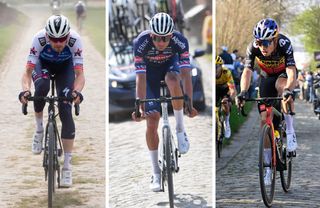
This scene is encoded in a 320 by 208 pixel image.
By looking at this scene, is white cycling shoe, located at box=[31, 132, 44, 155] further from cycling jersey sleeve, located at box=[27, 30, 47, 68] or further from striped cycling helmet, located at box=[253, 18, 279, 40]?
striped cycling helmet, located at box=[253, 18, 279, 40]

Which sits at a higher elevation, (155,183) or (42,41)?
(42,41)

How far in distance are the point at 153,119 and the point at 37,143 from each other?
3.69 ft

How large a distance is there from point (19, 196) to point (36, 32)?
4.98 ft

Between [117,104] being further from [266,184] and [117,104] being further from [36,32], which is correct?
[266,184]

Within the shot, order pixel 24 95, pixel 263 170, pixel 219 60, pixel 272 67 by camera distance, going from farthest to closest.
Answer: pixel 219 60 → pixel 272 67 → pixel 263 170 → pixel 24 95

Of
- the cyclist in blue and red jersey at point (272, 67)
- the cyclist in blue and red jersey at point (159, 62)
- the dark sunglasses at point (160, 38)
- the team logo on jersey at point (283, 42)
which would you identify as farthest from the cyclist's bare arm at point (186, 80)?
the team logo on jersey at point (283, 42)

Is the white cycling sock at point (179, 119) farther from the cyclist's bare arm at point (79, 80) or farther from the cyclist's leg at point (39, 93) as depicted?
the cyclist's leg at point (39, 93)

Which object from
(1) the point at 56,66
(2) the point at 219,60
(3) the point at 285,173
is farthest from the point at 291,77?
(1) the point at 56,66

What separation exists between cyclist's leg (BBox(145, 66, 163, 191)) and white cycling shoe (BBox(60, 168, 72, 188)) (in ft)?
2.64

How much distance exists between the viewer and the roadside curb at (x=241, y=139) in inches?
397

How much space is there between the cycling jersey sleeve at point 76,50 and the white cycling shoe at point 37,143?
0.73 meters

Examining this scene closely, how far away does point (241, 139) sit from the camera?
1084 centimetres

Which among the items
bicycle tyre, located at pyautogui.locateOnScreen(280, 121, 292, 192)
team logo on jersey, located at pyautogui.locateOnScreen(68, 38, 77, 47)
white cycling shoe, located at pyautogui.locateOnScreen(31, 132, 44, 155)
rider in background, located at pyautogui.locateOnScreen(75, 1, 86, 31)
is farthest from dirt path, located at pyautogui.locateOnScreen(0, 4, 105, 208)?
bicycle tyre, located at pyautogui.locateOnScreen(280, 121, 292, 192)

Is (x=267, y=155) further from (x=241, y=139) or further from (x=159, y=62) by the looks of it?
(x=241, y=139)
